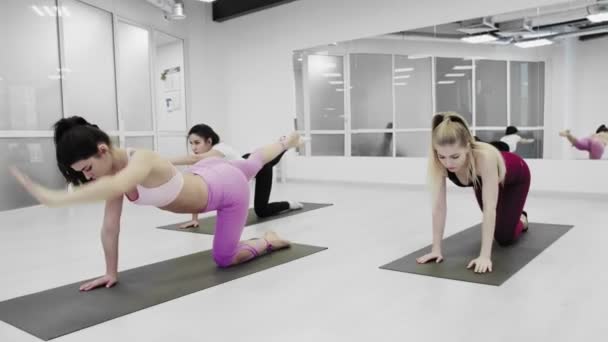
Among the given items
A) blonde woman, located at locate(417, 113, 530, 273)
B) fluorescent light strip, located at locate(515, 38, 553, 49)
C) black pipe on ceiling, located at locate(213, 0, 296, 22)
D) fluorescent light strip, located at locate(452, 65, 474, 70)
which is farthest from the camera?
black pipe on ceiling, located at locate(213, 0, 296, 22)

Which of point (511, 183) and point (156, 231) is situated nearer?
point (511, 183)

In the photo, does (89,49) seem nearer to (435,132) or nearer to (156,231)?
(156,231)

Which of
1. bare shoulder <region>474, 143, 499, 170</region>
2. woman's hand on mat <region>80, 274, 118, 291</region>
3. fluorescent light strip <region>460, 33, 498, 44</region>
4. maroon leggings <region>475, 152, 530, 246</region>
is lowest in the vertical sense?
woman's hand on mat <region>80, 274, 118, 291</region>

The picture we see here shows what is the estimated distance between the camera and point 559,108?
520cm

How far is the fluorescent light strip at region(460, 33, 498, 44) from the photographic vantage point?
5.55m

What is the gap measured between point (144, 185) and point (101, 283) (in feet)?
2.04

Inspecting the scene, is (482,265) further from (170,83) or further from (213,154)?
(170,83)

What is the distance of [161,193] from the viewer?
2.10m

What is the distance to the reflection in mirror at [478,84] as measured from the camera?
5023mm

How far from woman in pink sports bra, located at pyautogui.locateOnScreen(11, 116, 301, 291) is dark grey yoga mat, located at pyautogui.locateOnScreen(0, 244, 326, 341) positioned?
0.31 ft

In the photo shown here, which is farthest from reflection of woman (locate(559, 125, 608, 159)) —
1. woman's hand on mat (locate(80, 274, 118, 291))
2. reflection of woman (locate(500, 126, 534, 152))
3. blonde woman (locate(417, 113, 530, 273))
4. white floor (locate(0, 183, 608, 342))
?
woman's hand on mat (locate(80, 274, 118, 291))

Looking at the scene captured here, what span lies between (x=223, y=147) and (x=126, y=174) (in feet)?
5.32

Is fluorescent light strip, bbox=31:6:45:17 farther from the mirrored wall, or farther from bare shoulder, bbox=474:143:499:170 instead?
bare shoulder, bbox=474:143:499:170

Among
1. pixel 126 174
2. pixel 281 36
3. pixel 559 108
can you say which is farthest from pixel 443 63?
pixel 126 174
